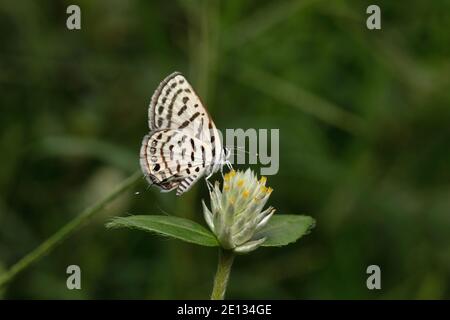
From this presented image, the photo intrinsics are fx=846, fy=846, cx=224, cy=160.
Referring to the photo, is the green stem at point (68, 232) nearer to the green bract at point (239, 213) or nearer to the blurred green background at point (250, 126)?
the green bract at point (239, 213)

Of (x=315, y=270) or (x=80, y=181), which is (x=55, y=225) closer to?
(x=80, y=181)

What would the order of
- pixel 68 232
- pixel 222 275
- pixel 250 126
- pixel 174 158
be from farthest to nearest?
1. pixel 250 126
2. pixel 174 158
3. pixel 68 232
4. pixel 222 275

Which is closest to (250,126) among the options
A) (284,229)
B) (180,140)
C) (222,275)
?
(180,140)

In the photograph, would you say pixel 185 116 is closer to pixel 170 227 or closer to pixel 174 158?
pixel 174 158

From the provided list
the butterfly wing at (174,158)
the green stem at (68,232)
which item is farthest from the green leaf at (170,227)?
the butterfly wing at (174,158)

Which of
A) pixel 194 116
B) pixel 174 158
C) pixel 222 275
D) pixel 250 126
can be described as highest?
pixel 250 126
